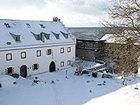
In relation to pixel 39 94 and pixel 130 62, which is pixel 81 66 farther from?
pixel 130 62

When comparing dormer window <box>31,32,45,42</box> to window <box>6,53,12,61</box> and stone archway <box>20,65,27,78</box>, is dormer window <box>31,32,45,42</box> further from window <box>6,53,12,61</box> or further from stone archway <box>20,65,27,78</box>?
window <box>6,53,12,61</box>

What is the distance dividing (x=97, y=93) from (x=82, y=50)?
81.0ft

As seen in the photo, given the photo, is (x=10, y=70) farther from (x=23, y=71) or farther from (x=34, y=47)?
(x=34, y=47)

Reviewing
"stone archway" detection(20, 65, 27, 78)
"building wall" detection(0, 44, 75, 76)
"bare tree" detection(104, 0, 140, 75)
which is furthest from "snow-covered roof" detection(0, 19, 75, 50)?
"bare tree" detection(104, 0, 140, 75)

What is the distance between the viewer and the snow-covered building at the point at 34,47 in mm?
40194

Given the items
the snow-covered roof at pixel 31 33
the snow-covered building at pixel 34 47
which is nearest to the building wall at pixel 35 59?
the snow-covered building at pixel 34 47

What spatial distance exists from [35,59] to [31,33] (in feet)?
13.9

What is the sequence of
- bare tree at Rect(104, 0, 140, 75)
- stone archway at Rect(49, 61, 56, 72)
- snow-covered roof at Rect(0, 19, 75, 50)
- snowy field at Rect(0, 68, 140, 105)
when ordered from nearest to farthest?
bare tree at Rect(104, 0, 140, 75)
snowy field at Rect(0, 68, 140, 105)
snow-covered roof at Rect(0, 19, 75, 50)
stone archway at Rect(49, 61, 56, 72)

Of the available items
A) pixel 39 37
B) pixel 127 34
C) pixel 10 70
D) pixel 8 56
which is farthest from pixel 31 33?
pixel 127 34

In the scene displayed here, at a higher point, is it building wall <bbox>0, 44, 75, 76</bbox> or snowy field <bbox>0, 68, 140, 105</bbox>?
building wall <bbox>0, 44, 75, 76</bbox>

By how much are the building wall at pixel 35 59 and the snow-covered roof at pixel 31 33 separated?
93cm

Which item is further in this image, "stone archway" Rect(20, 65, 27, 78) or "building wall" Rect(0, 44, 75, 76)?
"stone archway" Rect(20, 65, 27, 78)

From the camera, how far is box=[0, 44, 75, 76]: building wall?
39.6 meters

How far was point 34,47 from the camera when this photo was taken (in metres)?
43.1
